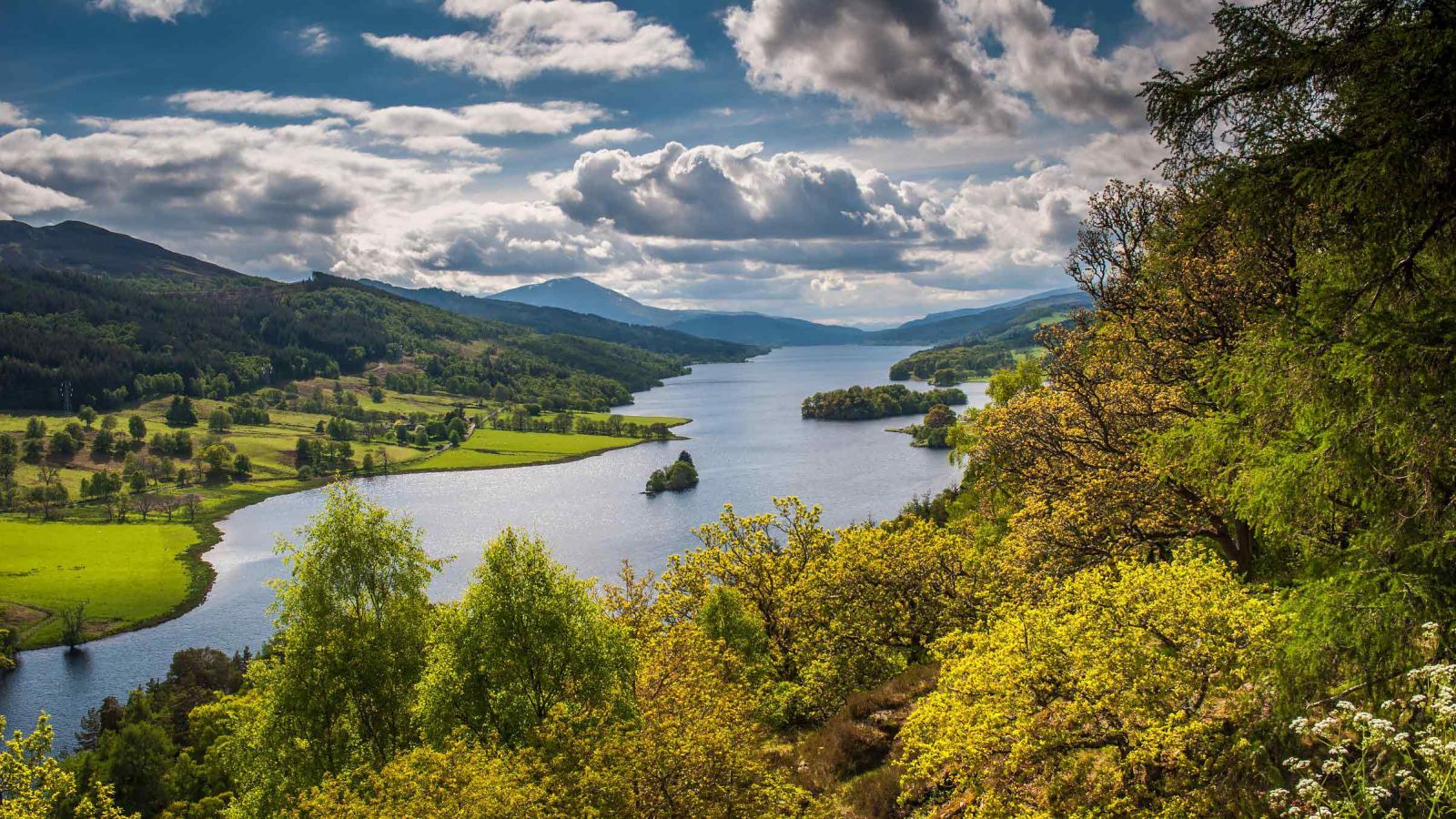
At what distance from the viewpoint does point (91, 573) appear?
367 feet

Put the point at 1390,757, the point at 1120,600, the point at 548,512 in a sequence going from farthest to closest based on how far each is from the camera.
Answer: the point at 548,512
the point at 1120,600
the point at 1390,757

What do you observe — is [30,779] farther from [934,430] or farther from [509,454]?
[509,454]

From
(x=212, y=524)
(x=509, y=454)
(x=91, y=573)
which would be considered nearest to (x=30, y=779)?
(x=91, y=573)

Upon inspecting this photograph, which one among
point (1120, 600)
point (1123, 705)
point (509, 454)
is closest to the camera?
point (1123, 705)

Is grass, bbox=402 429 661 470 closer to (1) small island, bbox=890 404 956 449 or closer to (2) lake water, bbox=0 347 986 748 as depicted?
(2) lake water, bbox=0 347 986 748

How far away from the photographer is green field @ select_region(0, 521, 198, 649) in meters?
96.8

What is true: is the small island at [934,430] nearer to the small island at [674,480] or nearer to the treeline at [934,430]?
the treeline at [934,430]

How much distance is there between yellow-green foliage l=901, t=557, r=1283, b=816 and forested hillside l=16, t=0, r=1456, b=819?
6cm

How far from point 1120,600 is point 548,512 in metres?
117

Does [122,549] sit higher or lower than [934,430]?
lower

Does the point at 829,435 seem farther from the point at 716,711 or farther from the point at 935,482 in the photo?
the point at 716,711

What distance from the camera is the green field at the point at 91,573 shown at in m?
96.8

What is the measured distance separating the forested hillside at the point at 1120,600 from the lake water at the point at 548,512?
125 ft

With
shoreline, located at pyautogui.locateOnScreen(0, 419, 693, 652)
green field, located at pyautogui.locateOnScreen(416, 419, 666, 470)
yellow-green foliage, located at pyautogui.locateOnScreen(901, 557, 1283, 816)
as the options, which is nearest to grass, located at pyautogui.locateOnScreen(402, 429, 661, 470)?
green field, located at pyautogui.locateOnScreen(416, 419, 666, 470)
